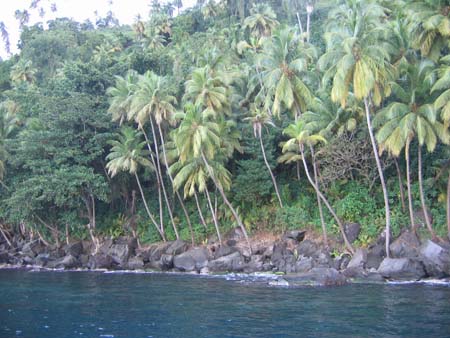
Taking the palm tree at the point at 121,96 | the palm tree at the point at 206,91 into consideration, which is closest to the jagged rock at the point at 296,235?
the palm tree at the point at 206,91

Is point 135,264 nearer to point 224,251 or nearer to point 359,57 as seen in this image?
point 224,251

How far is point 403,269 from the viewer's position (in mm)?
27484

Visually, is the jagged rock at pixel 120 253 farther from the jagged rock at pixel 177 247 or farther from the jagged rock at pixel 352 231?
the jagged rock at pixel 352 231

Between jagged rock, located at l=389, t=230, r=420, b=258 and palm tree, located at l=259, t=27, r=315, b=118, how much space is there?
10678 mm

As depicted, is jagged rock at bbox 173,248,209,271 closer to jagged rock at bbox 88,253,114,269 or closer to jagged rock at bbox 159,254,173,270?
jagged rock at bbox 159,254,173,270

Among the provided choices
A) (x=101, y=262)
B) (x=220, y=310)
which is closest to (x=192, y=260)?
(x=101, y=262)

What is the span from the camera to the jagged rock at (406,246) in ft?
96.8

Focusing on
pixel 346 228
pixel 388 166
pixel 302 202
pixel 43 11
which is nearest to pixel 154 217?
pixel 302 202

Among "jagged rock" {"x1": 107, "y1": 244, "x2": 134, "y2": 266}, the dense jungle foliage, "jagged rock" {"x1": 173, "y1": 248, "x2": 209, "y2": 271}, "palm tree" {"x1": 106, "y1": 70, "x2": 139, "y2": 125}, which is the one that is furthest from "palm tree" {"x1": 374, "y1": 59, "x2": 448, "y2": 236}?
"jagged rock" {"x1": 107, "y1": 244, "x2": 134, "y2": 266}

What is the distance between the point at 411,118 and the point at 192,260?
1697 cm

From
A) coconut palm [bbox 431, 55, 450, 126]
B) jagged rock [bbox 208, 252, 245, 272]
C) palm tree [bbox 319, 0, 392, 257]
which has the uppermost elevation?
palm tree [bbox 319, 0, 392, 257]

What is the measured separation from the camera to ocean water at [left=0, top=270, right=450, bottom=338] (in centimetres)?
1734

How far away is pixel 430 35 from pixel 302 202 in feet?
46.5

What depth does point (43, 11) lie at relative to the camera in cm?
9456
